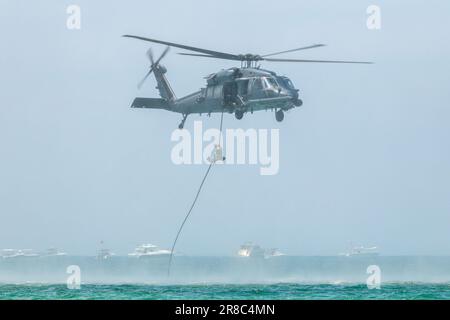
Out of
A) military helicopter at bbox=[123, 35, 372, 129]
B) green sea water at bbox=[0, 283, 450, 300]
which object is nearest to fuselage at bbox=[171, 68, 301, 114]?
military helicopter at bbox=[123, 35, 372, 129]

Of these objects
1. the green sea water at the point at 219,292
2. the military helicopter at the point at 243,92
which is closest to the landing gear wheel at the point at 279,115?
the military helicopter at the point at 243,92

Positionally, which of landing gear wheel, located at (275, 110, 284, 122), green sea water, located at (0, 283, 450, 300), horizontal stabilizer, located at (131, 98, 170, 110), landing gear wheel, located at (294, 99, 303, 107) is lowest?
green sea water, located at (0, 283, 450, 300)

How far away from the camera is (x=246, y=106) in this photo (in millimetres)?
47594

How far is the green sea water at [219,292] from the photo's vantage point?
50537 mm

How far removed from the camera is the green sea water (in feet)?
166

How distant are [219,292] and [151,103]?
969 cm

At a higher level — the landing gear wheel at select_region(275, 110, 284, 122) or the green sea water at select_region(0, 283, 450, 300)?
the landing gear wheel at select_region(275, 110, 284, 122)

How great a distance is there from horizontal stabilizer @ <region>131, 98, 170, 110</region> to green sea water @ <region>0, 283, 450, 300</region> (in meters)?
8.30

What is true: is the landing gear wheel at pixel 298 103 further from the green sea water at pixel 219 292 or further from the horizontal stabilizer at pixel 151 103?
the green sea water at pixel 219 292

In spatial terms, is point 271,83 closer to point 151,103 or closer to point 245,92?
point 245,92

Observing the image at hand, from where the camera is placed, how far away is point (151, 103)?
5194 cm

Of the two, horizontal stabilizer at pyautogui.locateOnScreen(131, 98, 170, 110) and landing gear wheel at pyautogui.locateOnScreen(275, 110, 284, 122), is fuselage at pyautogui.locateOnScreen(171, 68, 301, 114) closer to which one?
landing gear wheel at pyautogui.locateOnScreen(275, 110, 284, 122)
